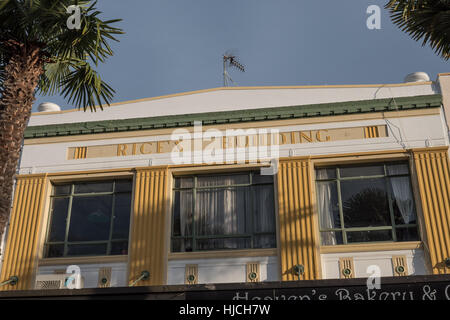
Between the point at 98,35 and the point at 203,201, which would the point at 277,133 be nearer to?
the point at 203,201

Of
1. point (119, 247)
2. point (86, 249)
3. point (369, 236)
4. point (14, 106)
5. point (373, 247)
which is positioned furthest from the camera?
point (86, 249)

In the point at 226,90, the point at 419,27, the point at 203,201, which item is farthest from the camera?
the point at 226,90

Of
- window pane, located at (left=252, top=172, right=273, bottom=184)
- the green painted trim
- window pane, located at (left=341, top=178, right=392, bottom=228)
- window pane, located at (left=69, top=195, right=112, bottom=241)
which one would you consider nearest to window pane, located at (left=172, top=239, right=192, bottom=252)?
window pane, located at (left=69, top=195, right=112, bottom=241)

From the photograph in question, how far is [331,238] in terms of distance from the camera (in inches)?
607

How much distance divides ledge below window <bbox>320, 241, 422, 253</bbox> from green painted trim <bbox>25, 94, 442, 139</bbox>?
3942 mm

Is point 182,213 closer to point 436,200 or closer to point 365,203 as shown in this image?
point 365,203

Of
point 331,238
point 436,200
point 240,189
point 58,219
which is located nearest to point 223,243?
point 240,189

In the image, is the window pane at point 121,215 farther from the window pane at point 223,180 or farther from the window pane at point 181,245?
the window pane at point 223,180

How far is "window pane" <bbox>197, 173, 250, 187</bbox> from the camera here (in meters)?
16.6

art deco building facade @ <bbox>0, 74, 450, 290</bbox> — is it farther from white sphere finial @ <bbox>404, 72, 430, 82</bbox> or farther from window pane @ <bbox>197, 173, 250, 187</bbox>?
white sphere finial @ <bbox>404, 72, 430, 82</bbox>

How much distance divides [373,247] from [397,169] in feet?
8.02
